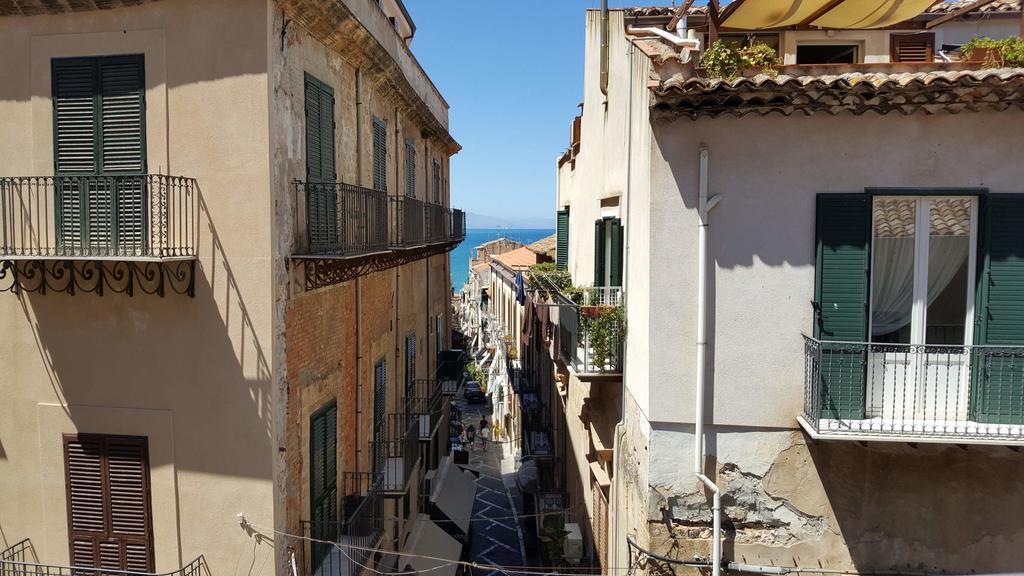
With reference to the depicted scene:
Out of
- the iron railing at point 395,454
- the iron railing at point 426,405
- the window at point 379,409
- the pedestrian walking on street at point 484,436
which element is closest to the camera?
the iron railing at point 395,454

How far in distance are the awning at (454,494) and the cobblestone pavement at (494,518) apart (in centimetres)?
Answer: 112

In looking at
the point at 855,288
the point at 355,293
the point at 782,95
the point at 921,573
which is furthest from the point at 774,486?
the point at 355,293

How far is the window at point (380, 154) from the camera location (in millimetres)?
13195

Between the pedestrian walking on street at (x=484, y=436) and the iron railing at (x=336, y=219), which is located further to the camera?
the pedestrian walking on street at (x=484, y=436)

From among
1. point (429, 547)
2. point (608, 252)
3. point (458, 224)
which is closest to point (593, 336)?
point (608, 252)

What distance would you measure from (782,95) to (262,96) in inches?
234

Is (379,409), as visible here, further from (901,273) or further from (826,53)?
(826,53)

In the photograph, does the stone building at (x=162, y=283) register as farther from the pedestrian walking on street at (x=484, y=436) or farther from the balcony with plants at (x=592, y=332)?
the pedestrian walking on street at (x=484, y=436)

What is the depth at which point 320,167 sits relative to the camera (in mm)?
9781

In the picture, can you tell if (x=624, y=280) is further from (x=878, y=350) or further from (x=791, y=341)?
(x=878, y=350)

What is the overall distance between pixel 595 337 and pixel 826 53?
20.1 ft

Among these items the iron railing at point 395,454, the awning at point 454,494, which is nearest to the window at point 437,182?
the awning at point 454,494

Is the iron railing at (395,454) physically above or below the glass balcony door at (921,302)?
below

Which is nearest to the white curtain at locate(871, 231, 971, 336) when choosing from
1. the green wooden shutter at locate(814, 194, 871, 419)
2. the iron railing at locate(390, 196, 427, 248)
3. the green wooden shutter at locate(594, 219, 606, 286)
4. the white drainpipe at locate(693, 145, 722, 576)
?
the green wooden shutter at locate(814, 194, 871, 419)
